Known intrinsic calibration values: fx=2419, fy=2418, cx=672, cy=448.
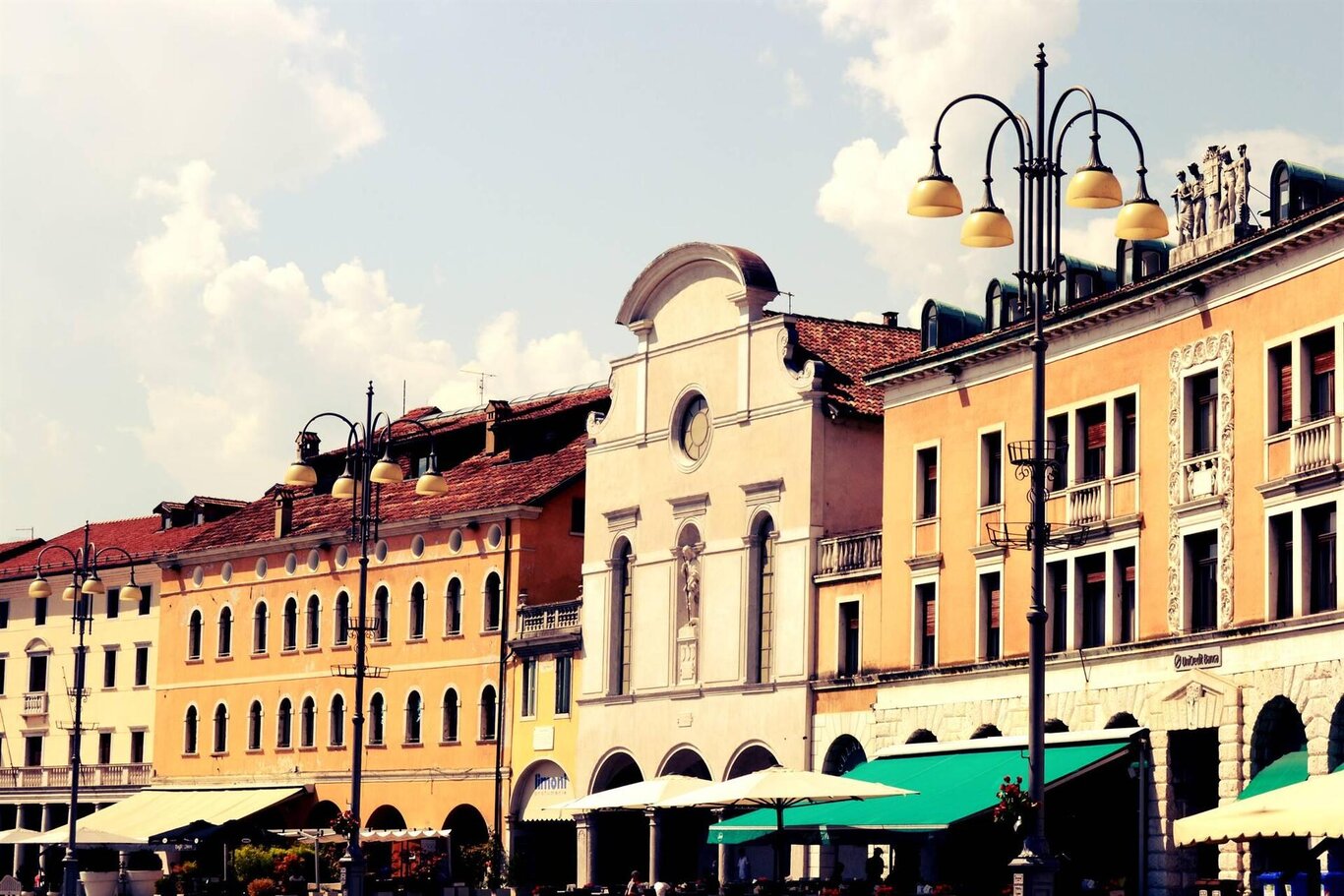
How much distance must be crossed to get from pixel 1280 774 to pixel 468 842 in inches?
1198

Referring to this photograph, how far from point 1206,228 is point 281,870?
29066 millimetres

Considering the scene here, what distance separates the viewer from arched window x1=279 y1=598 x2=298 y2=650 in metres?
69.9

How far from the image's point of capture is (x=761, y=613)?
2032 inches

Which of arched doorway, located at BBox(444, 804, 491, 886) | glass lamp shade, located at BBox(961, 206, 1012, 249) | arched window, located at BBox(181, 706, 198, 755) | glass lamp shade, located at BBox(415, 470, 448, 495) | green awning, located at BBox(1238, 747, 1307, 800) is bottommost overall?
arched doorway, located at BBox(444, 804, 491, 886)

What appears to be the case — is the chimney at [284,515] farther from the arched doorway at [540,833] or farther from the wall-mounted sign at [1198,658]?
the wall-mounted sign at [1198,658]

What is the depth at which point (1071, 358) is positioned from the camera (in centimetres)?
4228

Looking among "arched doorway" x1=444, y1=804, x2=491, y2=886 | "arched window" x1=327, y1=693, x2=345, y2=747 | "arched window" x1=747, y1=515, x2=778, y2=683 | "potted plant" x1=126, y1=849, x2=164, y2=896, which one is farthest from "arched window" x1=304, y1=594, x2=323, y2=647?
"arched window" x1=747, y1=515, x2=778, y2=683

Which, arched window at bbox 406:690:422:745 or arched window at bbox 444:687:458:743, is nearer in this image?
arched window at bbox 444:687:458:743

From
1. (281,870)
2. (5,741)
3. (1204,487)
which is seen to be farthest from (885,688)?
(5,741)

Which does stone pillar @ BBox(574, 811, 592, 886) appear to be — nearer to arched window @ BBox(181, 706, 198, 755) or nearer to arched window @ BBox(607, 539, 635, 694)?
arched window @ BBox(607, 539, 635, 694)

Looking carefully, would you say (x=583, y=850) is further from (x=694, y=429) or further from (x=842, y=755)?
(x=694, y=429)

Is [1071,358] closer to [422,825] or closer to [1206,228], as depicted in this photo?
[1206,228]

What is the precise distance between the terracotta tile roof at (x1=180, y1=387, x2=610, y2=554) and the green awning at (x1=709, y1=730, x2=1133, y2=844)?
18240 millimetres

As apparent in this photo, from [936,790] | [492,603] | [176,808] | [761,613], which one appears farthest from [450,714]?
[936,790]
